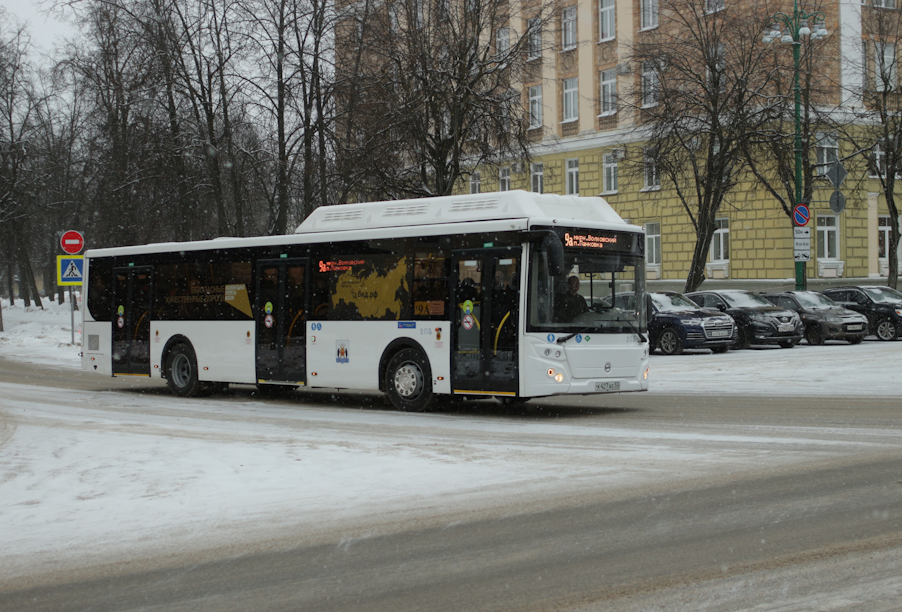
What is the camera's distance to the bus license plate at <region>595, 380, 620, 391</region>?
46.8 ft

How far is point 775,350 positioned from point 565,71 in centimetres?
2552

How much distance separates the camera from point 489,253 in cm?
1451

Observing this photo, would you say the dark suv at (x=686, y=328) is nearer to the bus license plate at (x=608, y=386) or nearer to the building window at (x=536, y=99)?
the bus license plate at (x=608, y=386)

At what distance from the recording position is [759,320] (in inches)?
1115

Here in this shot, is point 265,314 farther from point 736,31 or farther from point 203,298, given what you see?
point 736,31

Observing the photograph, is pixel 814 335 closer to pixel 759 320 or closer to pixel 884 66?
pixel 759 320

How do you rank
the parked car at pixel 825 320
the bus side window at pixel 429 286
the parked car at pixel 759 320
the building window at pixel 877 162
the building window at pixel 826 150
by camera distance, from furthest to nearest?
the building window at pixel 877 162 → the building window at pixel 826 150 → the parked car at pixel 825 320 → the parked car at pixel 759 320 → the bus side window at pixel 429 286

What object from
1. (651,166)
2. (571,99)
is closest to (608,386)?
(651,166)

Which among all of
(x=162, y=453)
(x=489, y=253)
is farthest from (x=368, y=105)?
(x=162, y=453)

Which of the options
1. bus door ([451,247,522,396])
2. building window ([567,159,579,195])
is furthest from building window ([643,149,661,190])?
bus door ([451,247,522,396])

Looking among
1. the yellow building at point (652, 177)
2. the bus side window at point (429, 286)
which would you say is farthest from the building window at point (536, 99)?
the bus side window at point (429, 286)

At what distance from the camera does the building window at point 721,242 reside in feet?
147

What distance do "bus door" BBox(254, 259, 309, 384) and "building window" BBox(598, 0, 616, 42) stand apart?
3396 cm

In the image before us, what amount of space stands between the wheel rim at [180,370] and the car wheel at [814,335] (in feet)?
58.0
